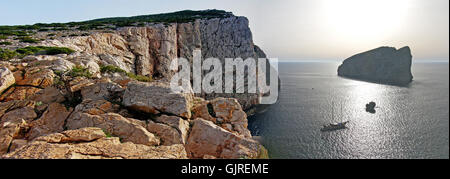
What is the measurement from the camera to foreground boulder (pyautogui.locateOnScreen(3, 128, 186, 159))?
4645 millimetres

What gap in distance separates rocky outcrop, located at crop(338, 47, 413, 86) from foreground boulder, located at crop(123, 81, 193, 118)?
4431 inches

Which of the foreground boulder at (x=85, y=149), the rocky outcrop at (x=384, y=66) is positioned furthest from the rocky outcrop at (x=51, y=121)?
the rocky outcrop at (x=384, y=66)

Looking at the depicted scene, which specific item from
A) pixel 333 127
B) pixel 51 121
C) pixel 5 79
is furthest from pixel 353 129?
pixel 5 79

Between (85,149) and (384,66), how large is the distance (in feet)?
486

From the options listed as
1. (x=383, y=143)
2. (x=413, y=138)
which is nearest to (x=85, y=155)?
(x=413, y=138)

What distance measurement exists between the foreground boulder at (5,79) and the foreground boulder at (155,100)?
5893mm

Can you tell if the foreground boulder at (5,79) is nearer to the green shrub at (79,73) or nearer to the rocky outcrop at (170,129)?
the green shrub at (79,73)

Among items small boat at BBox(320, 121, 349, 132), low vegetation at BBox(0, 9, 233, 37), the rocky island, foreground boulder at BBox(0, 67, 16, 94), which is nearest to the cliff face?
low vegetation at BBox(0, 9, 233, 37)

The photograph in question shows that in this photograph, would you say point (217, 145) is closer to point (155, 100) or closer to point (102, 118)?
point (155, 100)

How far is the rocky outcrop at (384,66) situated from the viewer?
9575cm

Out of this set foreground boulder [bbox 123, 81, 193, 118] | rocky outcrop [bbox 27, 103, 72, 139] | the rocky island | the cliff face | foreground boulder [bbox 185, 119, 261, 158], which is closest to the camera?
the rocky island

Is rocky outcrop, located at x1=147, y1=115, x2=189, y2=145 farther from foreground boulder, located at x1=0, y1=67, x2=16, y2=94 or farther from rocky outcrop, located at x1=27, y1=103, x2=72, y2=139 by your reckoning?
foreground boulder, located at x1=0, y1=67, x2=16, y2=94
